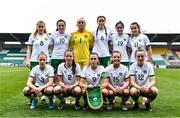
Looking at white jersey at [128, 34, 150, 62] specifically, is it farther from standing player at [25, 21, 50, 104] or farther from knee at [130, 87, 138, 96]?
standing player at [25, 21, 50, 104]

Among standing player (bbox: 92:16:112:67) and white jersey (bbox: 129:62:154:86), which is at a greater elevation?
standing player (bbox: 92:16:112:67)

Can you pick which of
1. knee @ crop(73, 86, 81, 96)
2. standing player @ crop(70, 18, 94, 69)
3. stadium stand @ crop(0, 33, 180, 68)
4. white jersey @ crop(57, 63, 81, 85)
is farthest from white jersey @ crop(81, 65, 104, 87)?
stadium stand @ crop(0, 33, 180, 68)

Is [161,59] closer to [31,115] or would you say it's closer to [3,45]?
[3,45]

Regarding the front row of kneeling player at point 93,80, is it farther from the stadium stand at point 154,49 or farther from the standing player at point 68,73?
the stadium stand at point 154,49

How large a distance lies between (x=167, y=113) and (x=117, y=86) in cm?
97

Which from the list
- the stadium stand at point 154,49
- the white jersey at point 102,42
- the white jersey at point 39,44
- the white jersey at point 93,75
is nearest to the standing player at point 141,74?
the white jersey at point 93,75

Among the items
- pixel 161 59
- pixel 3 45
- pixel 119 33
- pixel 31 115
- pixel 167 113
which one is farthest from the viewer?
pixel 3 45

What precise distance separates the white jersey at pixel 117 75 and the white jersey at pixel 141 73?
14 centimetres

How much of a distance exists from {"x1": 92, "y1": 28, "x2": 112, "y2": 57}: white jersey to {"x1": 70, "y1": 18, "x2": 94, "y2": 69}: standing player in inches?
3.7

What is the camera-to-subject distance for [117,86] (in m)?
6.93

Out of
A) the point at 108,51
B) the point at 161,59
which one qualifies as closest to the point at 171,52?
the point at 161,59

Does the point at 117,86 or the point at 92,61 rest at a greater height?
the point at 92,61

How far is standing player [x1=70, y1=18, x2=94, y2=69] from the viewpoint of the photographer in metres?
7.44

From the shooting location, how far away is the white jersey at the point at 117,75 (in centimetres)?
692
